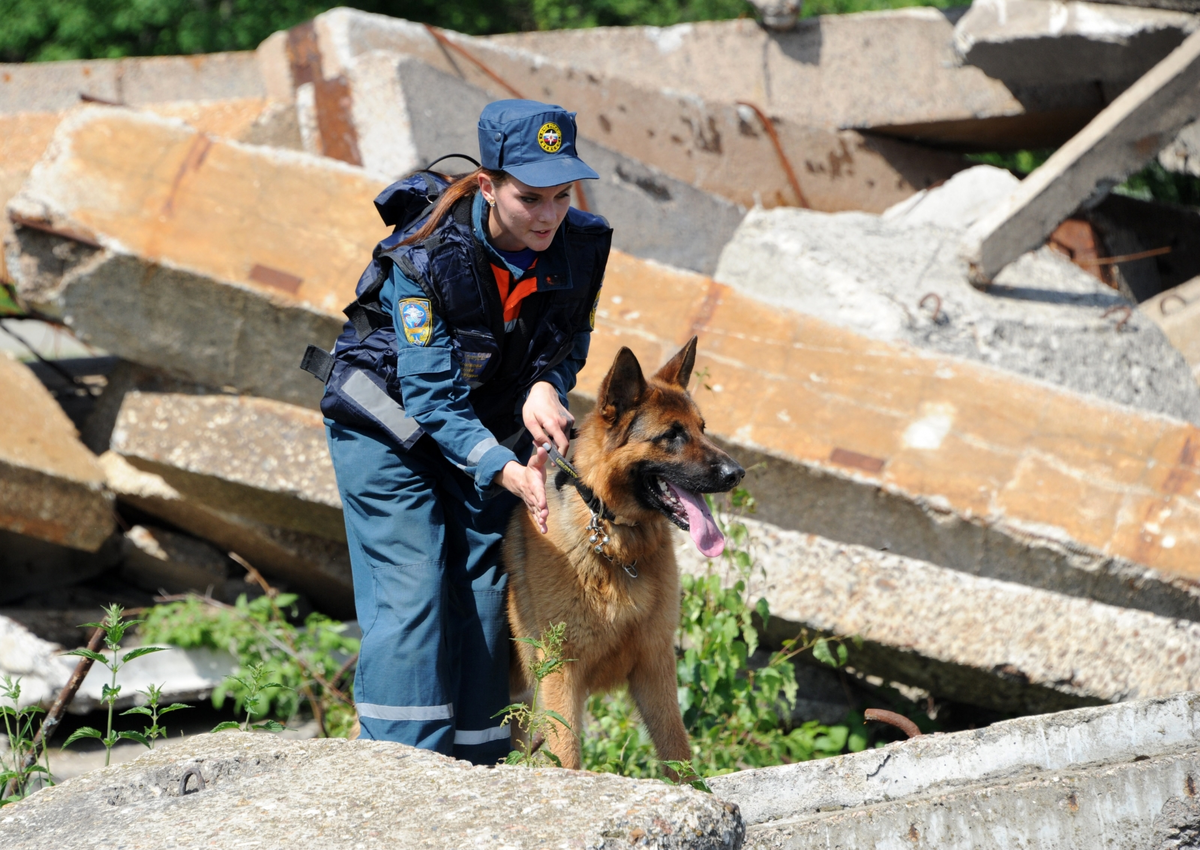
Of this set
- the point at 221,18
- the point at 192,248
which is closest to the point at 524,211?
the point at 192,248

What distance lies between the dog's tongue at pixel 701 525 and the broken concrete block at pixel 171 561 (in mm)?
3195

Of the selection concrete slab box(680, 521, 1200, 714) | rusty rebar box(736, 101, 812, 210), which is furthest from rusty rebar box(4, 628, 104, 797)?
rusty rebar box(736, 101, 812, 210)

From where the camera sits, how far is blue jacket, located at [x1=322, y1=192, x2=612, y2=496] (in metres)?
2.56

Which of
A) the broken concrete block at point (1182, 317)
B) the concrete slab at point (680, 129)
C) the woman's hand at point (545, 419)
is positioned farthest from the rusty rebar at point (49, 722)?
the broken concrete block at point (1182, 317)

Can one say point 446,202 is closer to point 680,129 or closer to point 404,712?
point 404,712

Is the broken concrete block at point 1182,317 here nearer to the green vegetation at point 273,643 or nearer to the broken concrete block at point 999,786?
the broken concrete block at point 999,786

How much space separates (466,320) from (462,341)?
0.06m

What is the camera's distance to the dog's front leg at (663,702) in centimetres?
310

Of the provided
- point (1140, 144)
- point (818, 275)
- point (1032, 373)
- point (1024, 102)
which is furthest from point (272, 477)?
point (1024, 102)

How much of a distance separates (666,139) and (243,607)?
13.8 ft

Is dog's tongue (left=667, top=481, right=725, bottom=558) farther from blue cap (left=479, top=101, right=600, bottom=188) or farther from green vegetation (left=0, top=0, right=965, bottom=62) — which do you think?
green vegetation (left=0, top=0, right=965, bottom=62)

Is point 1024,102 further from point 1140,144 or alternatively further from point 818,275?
point 818,275

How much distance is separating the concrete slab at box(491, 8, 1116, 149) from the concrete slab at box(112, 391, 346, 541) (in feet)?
15.0

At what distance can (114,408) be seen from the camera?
5.29 meters
